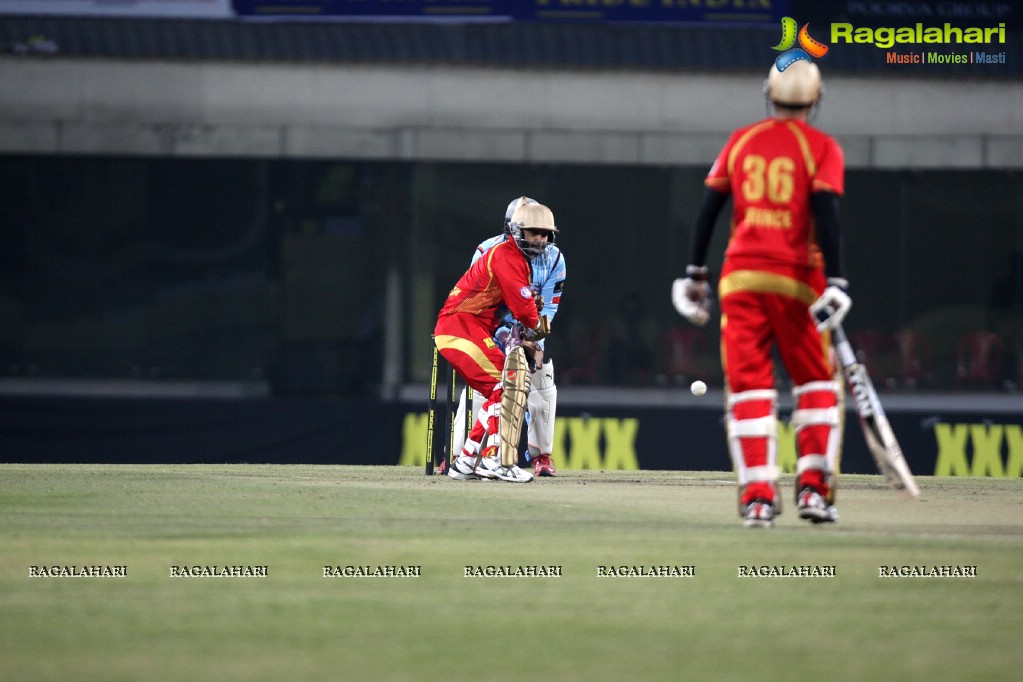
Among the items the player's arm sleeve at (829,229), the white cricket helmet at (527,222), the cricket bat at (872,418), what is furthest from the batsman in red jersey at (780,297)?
the white cricket helmet at (527,222)

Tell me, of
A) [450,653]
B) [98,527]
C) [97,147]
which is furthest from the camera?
[97,147]

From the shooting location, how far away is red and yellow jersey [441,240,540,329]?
432 inches

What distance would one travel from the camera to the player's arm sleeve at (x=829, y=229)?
7.38 m

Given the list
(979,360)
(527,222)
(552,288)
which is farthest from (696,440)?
(527,222)

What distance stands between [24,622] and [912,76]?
16198 millimetres

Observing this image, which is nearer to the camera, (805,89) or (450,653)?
(450,653)

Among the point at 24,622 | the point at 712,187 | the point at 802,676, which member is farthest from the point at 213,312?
the point at 802,676

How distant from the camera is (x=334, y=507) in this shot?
28.3 ft

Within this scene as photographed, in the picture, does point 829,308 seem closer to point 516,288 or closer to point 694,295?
point 694,295

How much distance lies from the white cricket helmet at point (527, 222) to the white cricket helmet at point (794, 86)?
3.61m

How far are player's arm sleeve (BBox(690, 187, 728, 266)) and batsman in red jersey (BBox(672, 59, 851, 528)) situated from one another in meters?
0.14

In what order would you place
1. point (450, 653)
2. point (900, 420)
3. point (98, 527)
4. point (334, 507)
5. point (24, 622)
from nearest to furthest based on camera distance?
point (450, 653), point (24, 622), point (98, 527), point (334, 507), point (900, 420)

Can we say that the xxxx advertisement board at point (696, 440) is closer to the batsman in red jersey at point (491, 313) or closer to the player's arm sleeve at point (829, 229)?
the batsman in red jersey at point (491, 313)

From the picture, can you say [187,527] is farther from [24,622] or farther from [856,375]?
[856,375]
